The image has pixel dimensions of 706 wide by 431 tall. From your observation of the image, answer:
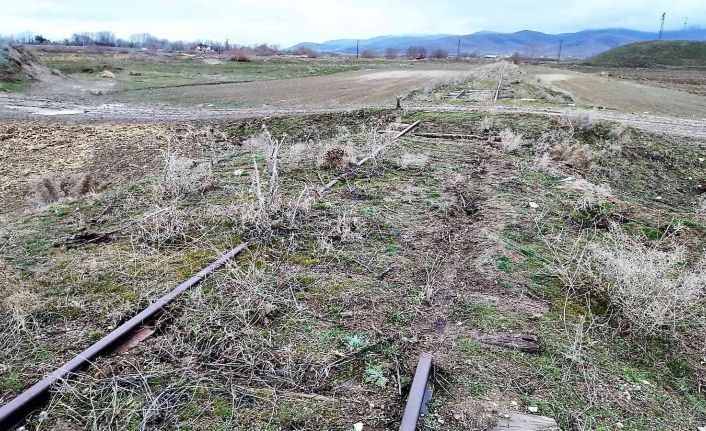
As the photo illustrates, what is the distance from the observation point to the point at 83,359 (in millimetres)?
3484

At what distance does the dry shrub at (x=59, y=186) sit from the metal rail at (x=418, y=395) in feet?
27.1

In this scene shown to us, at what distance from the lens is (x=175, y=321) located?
159 inches

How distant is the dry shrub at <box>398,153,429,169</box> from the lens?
852 centimetres

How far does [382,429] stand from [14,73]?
37113 millimetres

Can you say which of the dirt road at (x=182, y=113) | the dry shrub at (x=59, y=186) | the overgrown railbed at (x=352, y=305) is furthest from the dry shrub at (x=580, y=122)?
the dry shrub at (x=59, y=186)

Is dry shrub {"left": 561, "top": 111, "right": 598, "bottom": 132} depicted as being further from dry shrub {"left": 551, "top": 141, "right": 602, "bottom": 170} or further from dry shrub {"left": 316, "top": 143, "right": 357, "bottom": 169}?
dry shrub {"left": 316, "top": 143, "right": 357, "bottom": 169}

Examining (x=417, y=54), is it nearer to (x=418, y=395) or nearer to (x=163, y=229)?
(x=163, y=229)

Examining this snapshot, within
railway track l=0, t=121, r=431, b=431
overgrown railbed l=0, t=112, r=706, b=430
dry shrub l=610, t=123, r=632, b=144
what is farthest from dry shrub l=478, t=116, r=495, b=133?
railway track l=0, t=121, r=431, b=431

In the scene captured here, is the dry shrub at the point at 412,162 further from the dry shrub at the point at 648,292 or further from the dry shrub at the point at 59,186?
the dry shrub at the point at 59,186

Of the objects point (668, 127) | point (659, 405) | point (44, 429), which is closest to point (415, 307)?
point (659, 405)

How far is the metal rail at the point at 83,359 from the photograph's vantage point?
3.02m

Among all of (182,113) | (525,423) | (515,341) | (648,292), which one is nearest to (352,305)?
(515,341)

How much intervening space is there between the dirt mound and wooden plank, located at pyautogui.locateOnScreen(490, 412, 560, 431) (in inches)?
1432

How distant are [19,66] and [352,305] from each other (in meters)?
36.9
